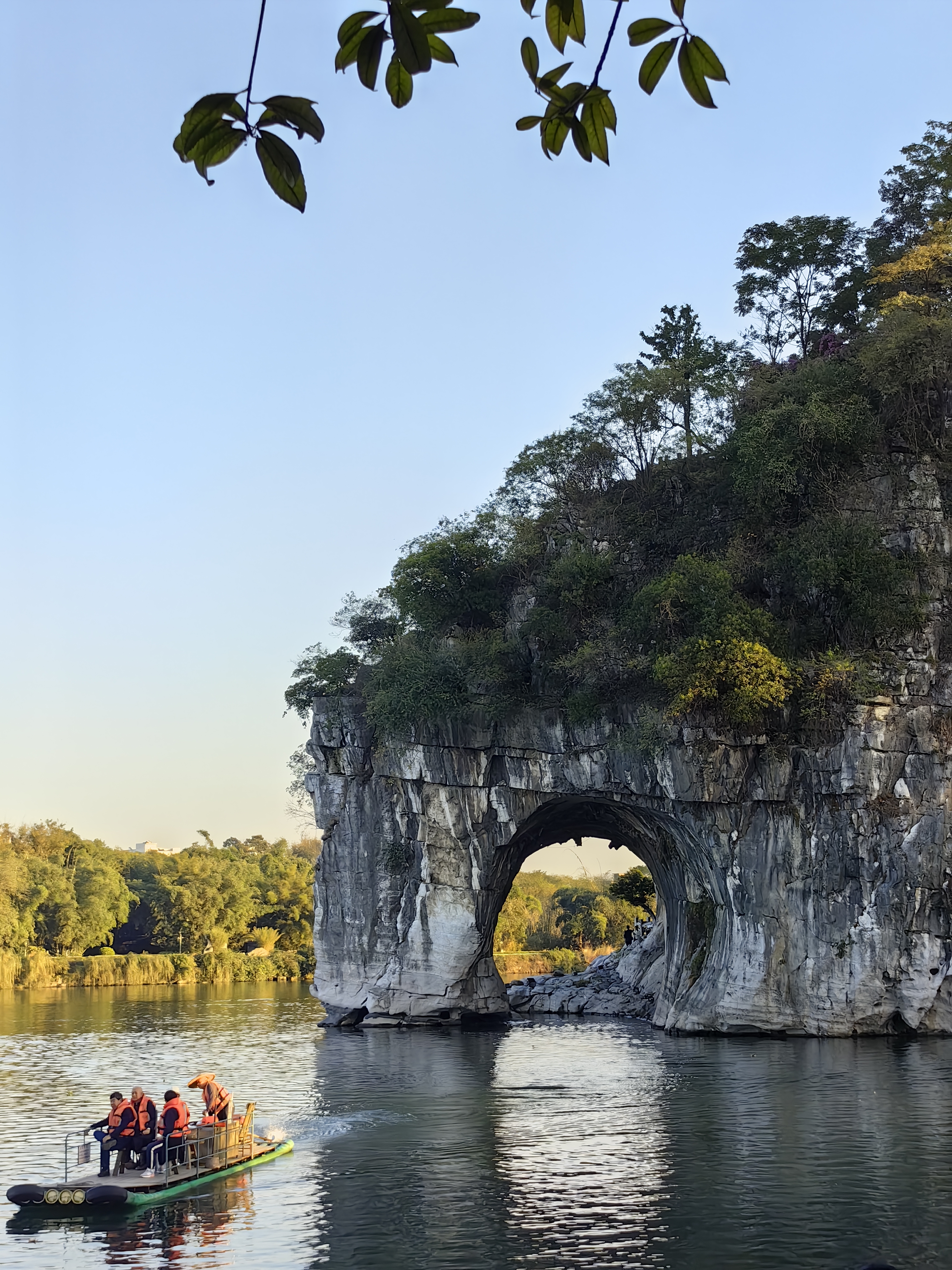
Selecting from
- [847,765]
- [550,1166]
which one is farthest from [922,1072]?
[550,1166]

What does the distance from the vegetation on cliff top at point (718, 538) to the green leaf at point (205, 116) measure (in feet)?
104

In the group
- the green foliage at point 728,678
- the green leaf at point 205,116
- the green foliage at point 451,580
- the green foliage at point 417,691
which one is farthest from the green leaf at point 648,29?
the green foliage at point 451,580

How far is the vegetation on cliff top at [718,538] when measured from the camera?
35312mm

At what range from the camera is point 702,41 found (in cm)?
333

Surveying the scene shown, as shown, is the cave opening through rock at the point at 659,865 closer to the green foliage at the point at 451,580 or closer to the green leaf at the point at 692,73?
the green foliage at the point at 451,580

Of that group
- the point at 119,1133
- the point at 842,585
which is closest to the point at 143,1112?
the point at 119,1133

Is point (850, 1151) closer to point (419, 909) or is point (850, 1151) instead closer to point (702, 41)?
point (702, 41)

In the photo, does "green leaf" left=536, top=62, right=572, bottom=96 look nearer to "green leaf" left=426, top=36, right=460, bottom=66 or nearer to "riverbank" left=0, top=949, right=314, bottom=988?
"green leaf" left=426, top=36, right=460, bottom=66

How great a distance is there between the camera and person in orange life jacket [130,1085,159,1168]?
709 inches

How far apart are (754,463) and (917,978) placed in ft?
50.3

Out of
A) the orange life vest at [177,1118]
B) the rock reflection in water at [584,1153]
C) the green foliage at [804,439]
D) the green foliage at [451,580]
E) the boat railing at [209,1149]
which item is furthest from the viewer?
the green foliage at [451,580]

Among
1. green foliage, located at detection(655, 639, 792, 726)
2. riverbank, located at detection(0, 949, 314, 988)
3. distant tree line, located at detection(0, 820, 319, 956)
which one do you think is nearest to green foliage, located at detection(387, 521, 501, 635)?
green foliage, located at detection(655, 639, 792, 726)

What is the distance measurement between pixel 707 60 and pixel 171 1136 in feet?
58.7

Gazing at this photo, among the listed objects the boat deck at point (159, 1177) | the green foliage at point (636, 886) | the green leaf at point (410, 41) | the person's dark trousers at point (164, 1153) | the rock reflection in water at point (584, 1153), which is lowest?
the rock reflection in water at point (584, 1153)
